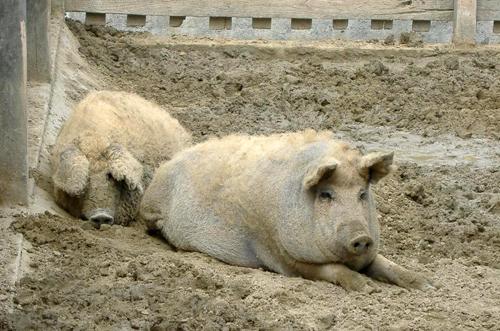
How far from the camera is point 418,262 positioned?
784cm

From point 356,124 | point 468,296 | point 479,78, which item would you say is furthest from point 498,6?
point 468,296

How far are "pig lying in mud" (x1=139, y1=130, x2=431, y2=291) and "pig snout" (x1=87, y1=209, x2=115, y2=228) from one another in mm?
489

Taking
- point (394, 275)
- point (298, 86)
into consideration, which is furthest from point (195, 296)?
point (298, 86)

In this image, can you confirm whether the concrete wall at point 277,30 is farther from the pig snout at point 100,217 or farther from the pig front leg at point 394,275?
the pig front leg at point 394,275

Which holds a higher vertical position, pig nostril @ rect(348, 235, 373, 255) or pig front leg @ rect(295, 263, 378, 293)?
pig nostril @ rect(348, 235, 373, 255)

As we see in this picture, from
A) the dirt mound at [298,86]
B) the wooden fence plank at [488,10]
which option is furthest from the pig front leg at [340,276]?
the wooden fence plank at [488,10]

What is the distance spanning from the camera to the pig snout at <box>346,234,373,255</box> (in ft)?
23.0

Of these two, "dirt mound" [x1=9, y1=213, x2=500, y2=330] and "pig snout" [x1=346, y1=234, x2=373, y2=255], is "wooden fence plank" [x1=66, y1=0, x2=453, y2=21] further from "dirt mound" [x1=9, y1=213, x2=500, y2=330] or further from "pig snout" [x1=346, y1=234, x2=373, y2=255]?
"pig snout" [x1=346, y1=234, x2=373, y2=255]

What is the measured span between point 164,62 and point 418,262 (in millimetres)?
6242

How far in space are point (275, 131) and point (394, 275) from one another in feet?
14.2

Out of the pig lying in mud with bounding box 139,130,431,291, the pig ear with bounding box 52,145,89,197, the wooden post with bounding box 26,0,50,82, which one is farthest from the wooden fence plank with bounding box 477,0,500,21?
the pig ear with bounding box 52,145,89,197

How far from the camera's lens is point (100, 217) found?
8.66m

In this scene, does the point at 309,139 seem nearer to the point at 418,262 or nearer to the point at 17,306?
the point at 418,262

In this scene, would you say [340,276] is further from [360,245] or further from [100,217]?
[100,217]
